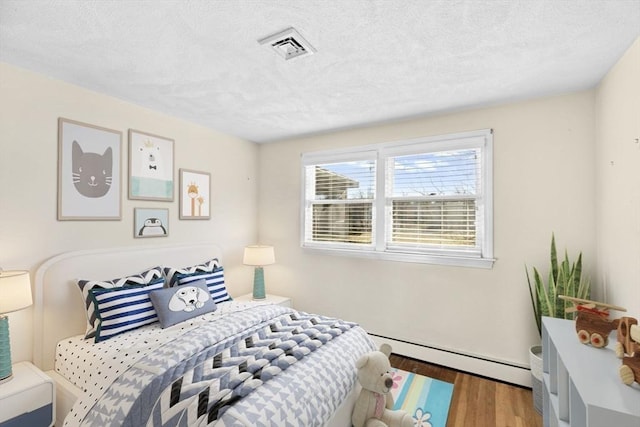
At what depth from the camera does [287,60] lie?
1.90 m

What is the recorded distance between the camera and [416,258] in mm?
2936

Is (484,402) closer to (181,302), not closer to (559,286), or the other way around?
(559,286)

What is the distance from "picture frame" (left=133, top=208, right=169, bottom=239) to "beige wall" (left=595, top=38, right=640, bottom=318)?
351 centimetres

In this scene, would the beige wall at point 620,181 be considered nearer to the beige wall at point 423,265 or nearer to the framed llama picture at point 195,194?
the beige wall at point 423,265

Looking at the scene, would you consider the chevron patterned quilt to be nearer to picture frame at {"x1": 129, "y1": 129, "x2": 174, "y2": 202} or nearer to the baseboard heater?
the baseboard heater

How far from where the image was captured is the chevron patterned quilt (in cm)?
134

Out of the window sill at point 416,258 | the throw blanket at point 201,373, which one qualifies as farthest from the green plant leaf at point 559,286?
the throw blanket at point 201,373

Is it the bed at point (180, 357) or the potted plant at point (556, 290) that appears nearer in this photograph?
the bed at point (180, 357)

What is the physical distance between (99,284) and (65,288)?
0.25 m

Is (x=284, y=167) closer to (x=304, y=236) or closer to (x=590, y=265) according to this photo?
(x=304, y=236)

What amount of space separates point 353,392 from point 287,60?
2095 millimetres

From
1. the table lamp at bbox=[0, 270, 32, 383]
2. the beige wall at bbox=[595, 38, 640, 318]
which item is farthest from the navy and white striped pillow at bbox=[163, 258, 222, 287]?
the beige wall at bbox=[595, 38, 640, 318]

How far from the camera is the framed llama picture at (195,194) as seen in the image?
10.2 ft

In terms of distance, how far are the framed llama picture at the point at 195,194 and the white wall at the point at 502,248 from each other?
1513mm
